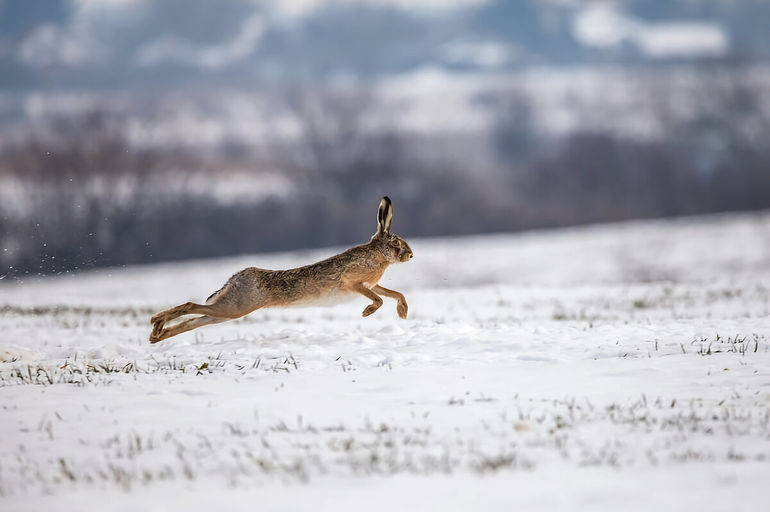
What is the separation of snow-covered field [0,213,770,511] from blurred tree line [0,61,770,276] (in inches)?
1155

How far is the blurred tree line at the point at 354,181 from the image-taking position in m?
42.6

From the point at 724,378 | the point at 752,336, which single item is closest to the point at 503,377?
the point at 724,378

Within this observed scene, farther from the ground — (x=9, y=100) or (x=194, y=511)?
(x=9, y=100)

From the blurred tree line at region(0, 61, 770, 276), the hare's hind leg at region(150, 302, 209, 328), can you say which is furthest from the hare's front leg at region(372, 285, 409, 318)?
the blurred tree line at region(0, 61, 770, 276)

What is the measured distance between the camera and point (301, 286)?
8.46 meters

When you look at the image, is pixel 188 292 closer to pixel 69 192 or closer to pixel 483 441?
pixel 69 192

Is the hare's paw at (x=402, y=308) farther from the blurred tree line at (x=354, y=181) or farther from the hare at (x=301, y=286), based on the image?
the blurred tree line at (x=354, y=181)

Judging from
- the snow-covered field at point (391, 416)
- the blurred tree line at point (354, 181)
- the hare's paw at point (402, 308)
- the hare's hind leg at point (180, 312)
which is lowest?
the snow-covered field at point (391, 416)

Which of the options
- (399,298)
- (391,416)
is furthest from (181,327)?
(391,416)

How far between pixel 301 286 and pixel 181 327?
1.27m

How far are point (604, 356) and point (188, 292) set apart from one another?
2412 centimetres

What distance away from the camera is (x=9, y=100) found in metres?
56.0

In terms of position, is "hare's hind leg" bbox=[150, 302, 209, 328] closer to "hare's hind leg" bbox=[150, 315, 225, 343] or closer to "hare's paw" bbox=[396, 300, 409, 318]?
"hare's hind leg" bbox=[150, 315, 225, 343]

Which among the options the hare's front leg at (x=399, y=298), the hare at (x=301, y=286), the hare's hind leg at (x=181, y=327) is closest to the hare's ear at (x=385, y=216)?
the hare at (x=301, y=286)
